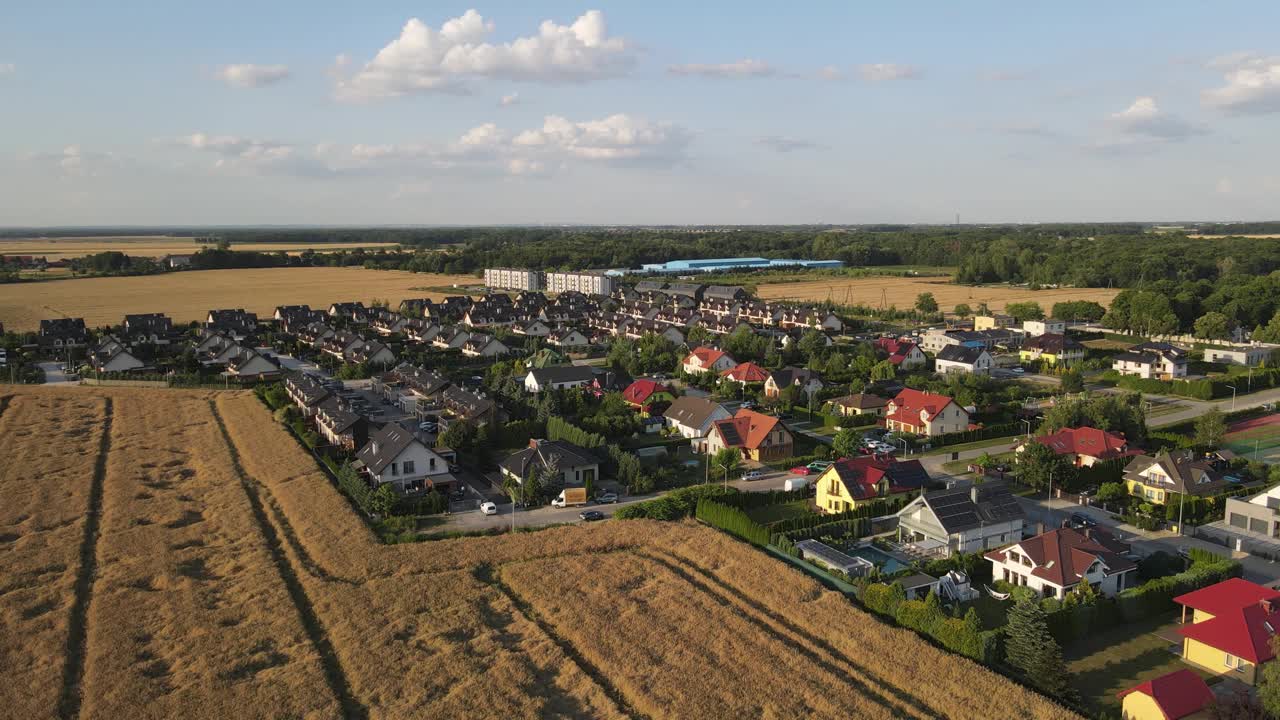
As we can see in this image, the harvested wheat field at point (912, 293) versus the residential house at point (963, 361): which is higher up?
the harvested wheat field at point (912, 293)

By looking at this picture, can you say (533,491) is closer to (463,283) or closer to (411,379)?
(411,379)

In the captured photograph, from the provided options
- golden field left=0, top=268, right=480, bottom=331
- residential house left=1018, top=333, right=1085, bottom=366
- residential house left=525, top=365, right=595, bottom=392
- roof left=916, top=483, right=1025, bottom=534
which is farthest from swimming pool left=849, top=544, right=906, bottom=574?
golden field left=0, top=268, right=480, bottom=331

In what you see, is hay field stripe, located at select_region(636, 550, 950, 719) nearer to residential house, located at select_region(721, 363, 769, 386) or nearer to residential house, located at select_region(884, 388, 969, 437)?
residential house, located at select_region(884, 388, 969, 437)

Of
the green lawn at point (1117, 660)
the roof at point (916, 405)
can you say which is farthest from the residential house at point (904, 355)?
the green lawn at point (1117, 660)

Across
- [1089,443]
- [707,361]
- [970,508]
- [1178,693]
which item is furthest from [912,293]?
[1178,693]

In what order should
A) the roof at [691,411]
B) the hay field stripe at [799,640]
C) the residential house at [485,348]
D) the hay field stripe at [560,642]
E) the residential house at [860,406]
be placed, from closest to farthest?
the hay field stripe at [799,640] → the hay field stripe at [560,642] → the roof at [691,411] → the residential house at [860,406] → the residential house at [485,348]

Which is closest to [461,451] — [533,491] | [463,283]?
[533,491]

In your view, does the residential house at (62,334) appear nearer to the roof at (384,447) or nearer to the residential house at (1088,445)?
the roof at (384,447)
